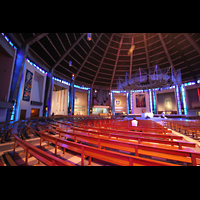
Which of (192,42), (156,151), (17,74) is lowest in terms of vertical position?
(156,151)

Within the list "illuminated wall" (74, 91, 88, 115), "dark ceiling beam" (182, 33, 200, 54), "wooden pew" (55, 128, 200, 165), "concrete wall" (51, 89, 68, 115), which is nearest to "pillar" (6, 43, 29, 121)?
"concrete wall" (51, 89, 68, 115)

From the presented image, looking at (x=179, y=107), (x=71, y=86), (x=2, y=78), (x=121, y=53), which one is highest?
(x=121, y=53)

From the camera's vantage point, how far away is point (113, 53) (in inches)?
891

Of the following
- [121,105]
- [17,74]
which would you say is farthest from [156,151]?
[121,105]

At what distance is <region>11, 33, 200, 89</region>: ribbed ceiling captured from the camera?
16.1 meters

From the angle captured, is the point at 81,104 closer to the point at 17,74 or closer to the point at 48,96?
the point at 48,96

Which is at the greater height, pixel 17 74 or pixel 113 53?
pixel 113 53

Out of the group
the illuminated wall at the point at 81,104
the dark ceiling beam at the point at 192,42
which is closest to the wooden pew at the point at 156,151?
→ the dark ceiling beam at the point at 192,42
